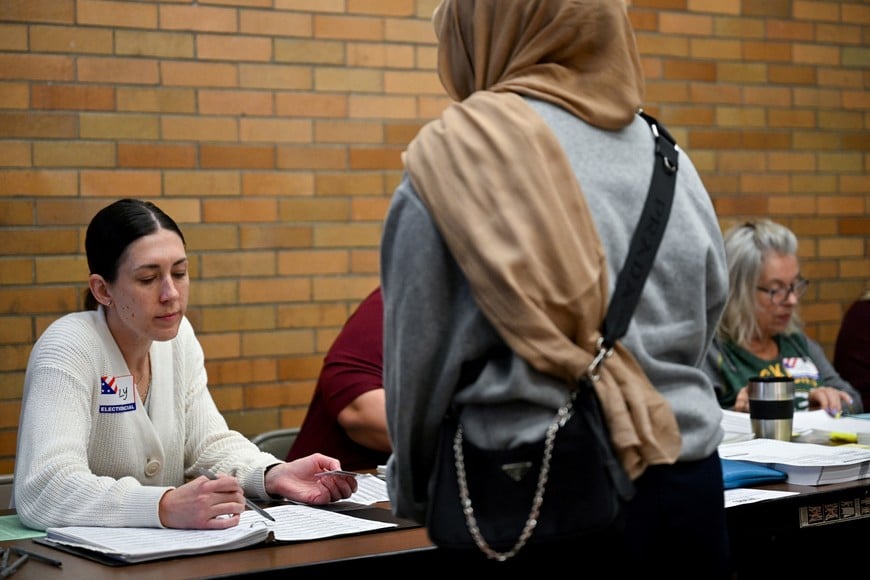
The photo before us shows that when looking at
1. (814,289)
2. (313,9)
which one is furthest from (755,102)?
(313,9)

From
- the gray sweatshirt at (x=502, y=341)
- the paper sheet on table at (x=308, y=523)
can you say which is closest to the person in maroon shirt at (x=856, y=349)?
the paper sheet on table at (x=308, y=523)

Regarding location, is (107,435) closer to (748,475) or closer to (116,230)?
(116,230)

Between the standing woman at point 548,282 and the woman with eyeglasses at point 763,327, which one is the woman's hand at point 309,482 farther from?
the woman with eyeglasses at point 763,327

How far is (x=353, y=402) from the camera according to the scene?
133 inches

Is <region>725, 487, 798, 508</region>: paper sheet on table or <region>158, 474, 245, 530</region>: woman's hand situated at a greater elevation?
<region>158, 474, 245, 530</region>: woman's hand

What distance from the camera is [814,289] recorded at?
18.2ft

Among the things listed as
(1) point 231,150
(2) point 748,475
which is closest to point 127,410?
(2) point 748,475

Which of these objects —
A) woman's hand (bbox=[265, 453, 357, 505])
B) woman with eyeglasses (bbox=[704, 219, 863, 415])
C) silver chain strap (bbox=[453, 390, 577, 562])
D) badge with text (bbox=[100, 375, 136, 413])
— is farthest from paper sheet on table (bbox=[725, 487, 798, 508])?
badge with text (bbox=[100, 375, 136, 413])

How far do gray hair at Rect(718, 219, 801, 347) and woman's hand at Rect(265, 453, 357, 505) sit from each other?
2043mm

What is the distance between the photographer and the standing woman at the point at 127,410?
8.13 feet

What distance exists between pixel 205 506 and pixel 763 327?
2654 mm

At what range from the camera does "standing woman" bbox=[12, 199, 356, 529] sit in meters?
2.48

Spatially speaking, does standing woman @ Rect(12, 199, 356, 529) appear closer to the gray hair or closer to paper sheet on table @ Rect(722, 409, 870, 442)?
paper sheet on table @ Rect(722, 409, 870, 442)

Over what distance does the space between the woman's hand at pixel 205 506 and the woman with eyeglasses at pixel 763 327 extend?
225 cm
